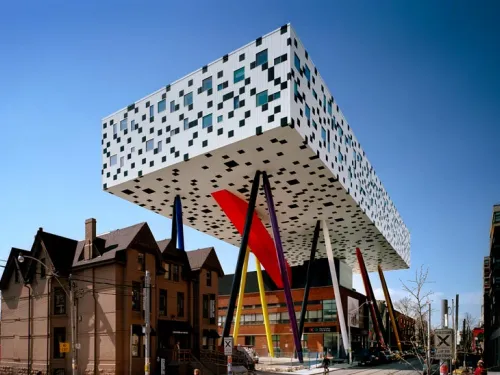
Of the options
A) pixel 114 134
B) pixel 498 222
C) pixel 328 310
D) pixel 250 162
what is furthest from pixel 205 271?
pixel 498 222

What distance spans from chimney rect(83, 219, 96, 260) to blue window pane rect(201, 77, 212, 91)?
650 inches

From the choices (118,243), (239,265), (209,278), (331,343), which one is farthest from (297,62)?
(331,343)

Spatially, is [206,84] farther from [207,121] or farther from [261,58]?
[261,58]

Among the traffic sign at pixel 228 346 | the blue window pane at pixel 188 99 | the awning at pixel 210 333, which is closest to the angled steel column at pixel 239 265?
the awning at pixel 210 333

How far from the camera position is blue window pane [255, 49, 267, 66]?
1666 inches

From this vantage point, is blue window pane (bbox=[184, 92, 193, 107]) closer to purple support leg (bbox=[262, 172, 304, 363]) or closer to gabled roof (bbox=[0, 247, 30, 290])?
purple support leg (bbox=[262, 172, 304, 363])

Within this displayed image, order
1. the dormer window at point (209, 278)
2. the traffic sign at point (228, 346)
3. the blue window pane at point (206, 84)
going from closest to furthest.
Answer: the traffic sign at point (228, 346) < the blue window pane at point (206, 84) < the dormer window at point (209, 278)

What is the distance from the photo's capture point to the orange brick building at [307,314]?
78.6m

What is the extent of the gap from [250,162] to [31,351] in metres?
24.7

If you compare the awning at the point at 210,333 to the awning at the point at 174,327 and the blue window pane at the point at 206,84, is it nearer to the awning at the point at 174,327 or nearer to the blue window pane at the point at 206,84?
the awning at the point at 174,327

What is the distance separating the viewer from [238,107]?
43625 mm

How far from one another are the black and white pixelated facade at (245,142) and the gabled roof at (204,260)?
746 centimetres

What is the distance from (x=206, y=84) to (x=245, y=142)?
26.7 ft

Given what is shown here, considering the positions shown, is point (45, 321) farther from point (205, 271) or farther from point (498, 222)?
point (498, 222)
